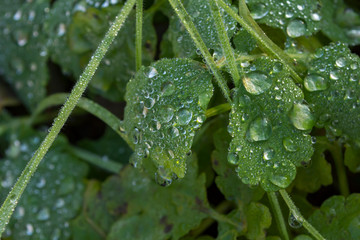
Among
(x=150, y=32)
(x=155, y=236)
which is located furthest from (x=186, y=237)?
(x=150, y=32)

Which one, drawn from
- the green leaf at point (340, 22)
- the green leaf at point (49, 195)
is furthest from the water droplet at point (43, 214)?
the green leaf at point (340, 22)

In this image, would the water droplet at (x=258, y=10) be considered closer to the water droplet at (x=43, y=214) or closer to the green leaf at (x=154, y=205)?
the green leaf at (x=154, y=205)

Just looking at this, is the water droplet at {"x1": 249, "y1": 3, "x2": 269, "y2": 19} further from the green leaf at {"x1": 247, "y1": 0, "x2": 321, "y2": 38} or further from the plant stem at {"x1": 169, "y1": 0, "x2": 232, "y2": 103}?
the plant stem at {"x1": 169, "y1": 0, "x2": 232, "y2": 103}

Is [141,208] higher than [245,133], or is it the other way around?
[245,133]

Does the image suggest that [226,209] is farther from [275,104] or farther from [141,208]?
[275,104]

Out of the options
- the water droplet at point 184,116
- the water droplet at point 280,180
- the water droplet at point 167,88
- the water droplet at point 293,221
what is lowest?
the water droplet at point 293,221

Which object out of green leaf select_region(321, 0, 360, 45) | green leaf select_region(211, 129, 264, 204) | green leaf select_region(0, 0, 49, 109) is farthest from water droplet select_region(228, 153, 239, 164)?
green leaf select_region(0, 0, 49, 109)

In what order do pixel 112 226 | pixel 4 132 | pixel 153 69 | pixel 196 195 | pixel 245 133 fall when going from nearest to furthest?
pixel 245 133, pixel 153 69, pixel 196 195, pixel 112 226, pixel 4 132

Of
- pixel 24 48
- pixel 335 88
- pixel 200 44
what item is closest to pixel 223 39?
pixel 200 44
